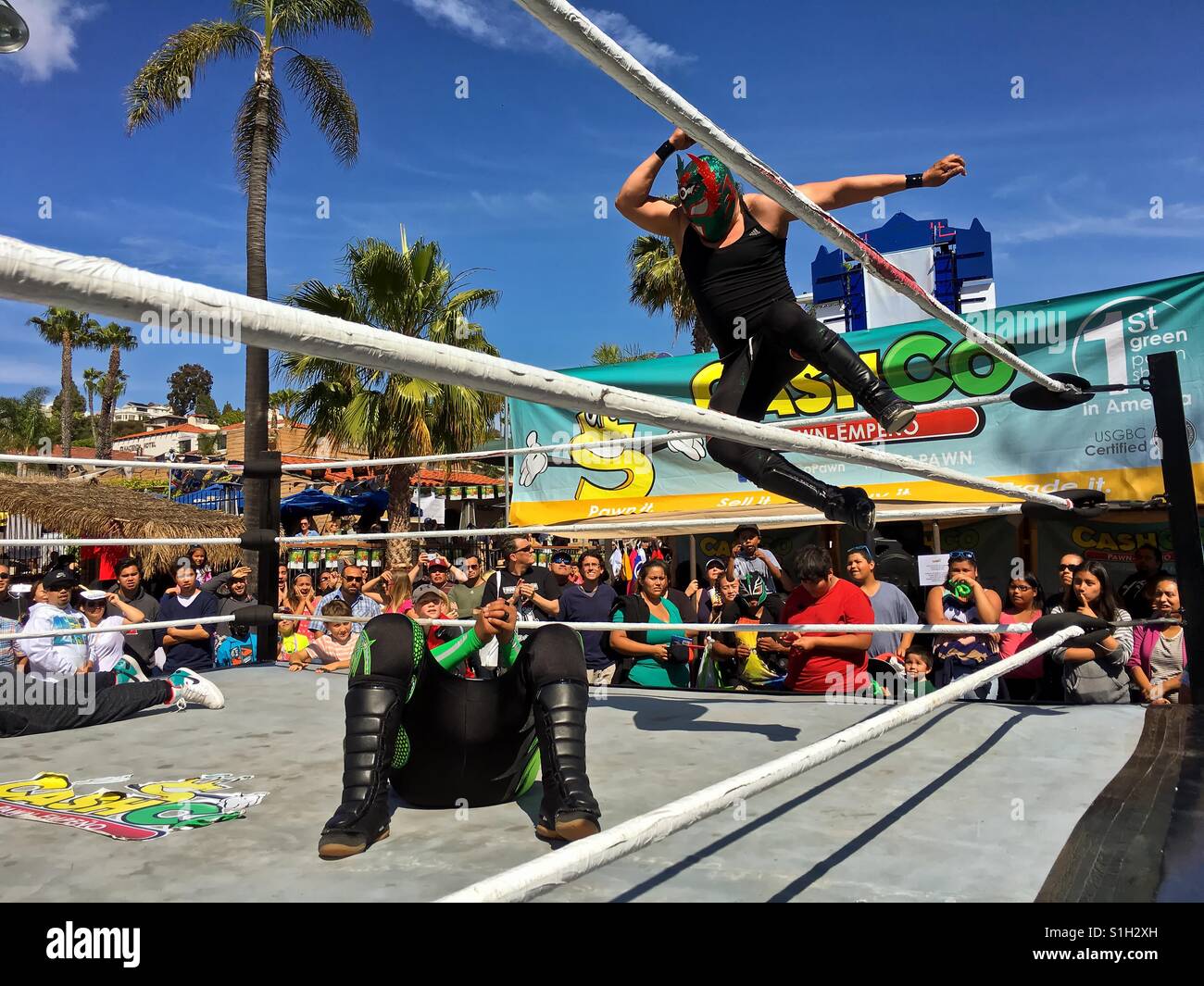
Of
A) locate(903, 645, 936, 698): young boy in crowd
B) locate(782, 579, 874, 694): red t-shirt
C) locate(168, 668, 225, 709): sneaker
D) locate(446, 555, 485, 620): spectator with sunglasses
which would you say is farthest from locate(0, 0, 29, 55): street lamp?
locate(446, 555, 485, 620): spectator with sunglasses

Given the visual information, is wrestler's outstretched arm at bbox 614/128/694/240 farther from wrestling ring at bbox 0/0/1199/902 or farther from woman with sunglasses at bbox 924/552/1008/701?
woman with sunglasses at bbox 924/552/1008/701

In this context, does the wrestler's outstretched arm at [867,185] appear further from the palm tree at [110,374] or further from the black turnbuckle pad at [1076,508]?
the palm tree at [110,374]

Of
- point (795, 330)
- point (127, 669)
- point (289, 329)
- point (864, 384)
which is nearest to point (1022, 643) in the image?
point (864, 384)

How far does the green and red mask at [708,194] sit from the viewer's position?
2348 millimetres

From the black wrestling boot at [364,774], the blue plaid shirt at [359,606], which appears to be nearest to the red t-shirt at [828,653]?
the black wrestling boot at [364,774]

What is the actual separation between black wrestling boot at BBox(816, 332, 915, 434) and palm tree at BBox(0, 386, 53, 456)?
161ft

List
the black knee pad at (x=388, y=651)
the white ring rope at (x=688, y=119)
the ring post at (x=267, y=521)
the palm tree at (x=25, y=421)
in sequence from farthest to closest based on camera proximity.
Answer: the palm tree at (x=25, y=421) < the ring post at (x=267, y=521) < the black knee pad at (x=388, y=651) < the white ring rope at (x=688, y=119)

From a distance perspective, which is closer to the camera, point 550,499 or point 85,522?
point 550,499

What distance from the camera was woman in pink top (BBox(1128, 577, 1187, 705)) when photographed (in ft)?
11.0

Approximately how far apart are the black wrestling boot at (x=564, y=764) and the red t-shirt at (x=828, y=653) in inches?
65.9
